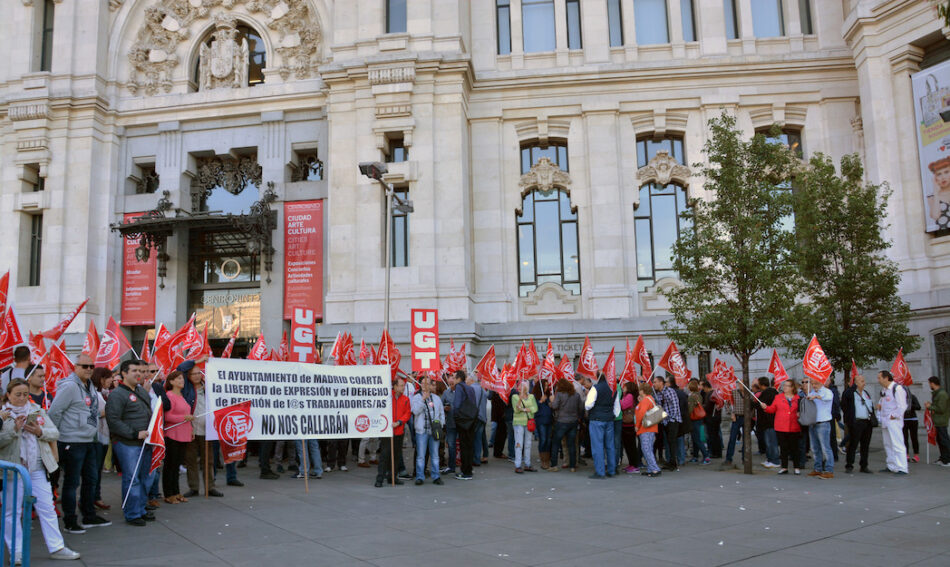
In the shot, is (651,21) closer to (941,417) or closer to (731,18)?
(731,18)

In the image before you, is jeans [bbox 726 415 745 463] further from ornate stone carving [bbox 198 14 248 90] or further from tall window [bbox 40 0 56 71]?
tall window [bbox 40 0 56 71]

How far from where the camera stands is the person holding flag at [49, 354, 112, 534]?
29.0 ft

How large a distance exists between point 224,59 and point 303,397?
20270 mm

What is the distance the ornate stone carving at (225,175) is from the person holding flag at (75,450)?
65.6 feet

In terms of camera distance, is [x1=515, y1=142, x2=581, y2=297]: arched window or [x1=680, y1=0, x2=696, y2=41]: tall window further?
[x1=680, y1=0, x2=696, y2=41]: tall window

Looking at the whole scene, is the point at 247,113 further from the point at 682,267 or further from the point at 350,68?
the point at 682,267

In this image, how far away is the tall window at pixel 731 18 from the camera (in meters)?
27.0

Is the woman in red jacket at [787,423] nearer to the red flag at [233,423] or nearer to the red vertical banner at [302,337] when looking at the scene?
the red vertical banner at [302,337]

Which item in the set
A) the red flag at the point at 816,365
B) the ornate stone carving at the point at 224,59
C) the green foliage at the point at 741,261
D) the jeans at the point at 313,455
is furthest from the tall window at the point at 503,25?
the jeans at the point at 313,455

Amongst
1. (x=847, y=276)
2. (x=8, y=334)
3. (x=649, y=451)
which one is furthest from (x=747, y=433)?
(x=8, y=334)

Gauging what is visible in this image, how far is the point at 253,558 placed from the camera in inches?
302

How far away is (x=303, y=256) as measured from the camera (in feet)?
86.8

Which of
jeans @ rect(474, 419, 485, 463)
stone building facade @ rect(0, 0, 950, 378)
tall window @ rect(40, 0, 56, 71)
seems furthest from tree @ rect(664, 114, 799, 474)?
tall window @ rect(40, 0, 56, 71)

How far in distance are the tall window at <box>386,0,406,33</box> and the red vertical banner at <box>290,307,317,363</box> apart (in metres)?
14.4
